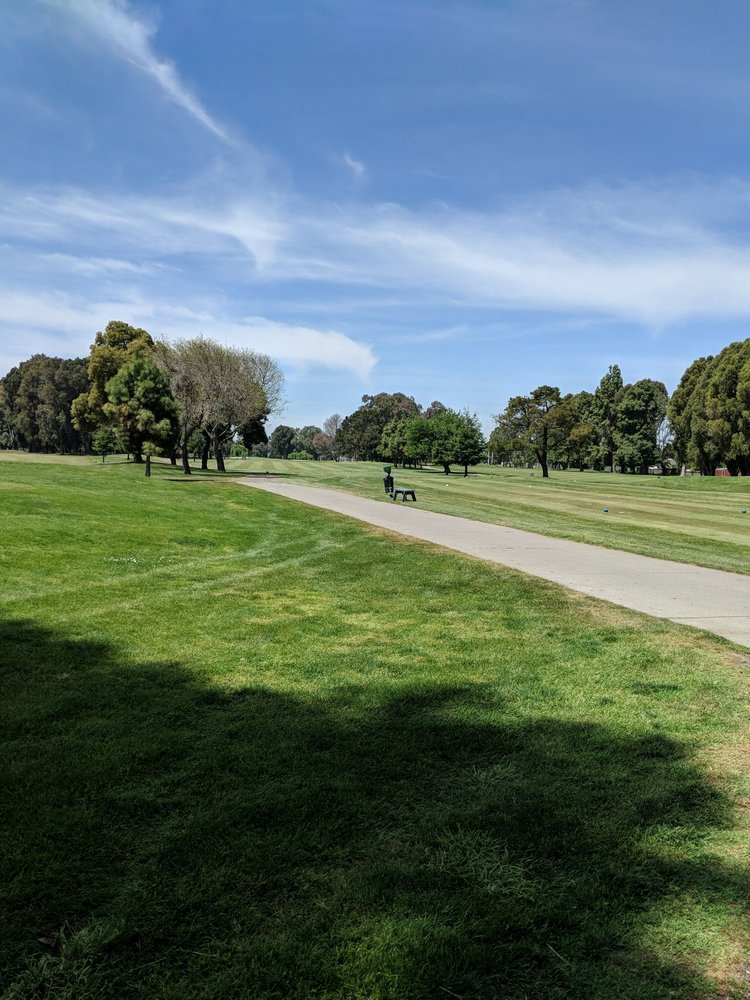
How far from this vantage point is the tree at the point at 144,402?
42594mm

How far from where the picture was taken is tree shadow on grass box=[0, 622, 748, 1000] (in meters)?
2.15

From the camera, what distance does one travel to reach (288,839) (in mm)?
2824

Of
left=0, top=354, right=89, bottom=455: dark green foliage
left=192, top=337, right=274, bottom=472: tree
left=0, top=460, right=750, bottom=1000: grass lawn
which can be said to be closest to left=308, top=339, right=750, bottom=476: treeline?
left=192, top=337, right=274, bottom=472: tree

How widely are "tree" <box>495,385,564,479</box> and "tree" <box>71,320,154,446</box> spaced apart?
35675 mm

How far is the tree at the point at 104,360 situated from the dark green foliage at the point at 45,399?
77.2 feet

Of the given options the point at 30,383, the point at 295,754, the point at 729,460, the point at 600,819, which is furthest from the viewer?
the point at 30,383

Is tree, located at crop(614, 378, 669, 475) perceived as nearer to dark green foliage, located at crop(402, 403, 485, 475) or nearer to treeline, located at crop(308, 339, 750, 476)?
treeline, located at crop(308, 339, 750, 476)

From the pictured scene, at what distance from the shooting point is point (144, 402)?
42.7 m

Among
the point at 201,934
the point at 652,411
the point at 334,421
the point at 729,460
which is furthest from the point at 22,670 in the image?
the point at 334,421

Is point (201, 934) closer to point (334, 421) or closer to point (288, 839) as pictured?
point (288, 839)

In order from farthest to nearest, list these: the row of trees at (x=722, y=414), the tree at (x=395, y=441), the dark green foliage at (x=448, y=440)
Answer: the tree at (x=395, y=441) < the dark green foliage at (x=448, y=440) < the row of trees at (x=722, y=414)

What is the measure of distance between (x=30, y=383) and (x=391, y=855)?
98213mm

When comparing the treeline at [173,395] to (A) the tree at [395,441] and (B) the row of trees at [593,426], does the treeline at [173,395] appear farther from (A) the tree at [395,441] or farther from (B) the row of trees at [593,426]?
(A) the tree at [395,441]

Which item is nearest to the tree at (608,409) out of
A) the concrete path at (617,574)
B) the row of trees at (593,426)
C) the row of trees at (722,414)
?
the row of trees at (593,426)
